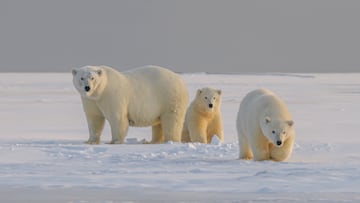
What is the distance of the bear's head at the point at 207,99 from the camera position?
9.60 m

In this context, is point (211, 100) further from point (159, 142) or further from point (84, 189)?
point (84, 189)

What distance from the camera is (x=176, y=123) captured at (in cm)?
987

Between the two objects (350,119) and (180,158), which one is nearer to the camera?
(180,158)

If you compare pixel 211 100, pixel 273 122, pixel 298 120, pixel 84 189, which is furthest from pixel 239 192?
pixel 298 120

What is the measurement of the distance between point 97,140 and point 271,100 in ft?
8.14

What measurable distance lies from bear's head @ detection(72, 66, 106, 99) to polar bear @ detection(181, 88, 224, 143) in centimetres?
110

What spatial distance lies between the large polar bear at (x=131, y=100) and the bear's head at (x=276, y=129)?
2.43 m

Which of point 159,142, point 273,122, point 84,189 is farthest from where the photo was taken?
point 159,142

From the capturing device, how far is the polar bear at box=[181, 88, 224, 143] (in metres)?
9.65

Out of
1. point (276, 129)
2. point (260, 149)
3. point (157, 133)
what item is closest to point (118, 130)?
point (157, 133)

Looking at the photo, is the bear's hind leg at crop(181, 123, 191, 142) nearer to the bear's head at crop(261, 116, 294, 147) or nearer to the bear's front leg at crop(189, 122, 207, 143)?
the bear's front leg at crop(189, 122, 207, 143)

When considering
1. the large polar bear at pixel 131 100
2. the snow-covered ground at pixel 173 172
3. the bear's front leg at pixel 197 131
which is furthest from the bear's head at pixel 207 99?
the snow-covered ground at pixel 173 172

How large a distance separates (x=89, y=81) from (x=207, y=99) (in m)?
1.33

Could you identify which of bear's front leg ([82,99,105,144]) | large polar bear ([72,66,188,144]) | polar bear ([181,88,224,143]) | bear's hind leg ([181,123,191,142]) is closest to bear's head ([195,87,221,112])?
polar bear ([181,88,224,143])
